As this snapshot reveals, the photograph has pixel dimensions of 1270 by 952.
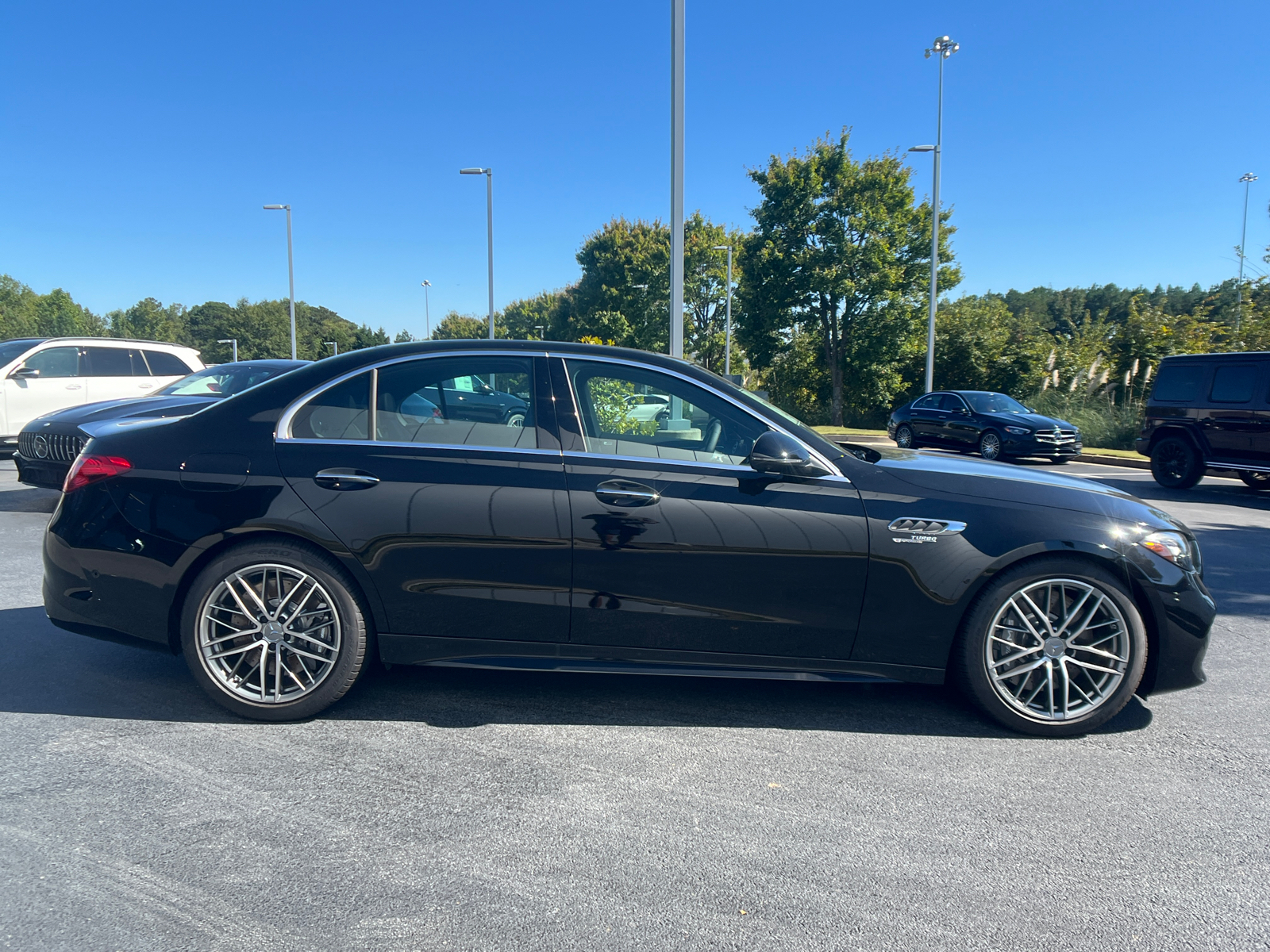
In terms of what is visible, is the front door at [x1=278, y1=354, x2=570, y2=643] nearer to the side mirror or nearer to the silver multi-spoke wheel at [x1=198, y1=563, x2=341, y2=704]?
the silver multi-spoke wheel at [x1=198, y1=563, x2=341, y2=704]

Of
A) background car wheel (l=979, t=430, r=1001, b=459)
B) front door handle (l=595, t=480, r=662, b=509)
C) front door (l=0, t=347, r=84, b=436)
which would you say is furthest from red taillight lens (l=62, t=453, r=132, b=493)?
background car wheel (l=979, t=430, r=1001, b=459)

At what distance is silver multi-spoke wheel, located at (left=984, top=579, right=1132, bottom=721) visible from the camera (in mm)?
3512

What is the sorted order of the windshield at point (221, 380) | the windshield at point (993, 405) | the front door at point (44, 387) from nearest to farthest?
the windshield at point (221, 380)
the front door at point (44, 387)
the windshield at point (993, 405)

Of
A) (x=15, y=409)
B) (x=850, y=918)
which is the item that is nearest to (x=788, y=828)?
(x=850, y=918)

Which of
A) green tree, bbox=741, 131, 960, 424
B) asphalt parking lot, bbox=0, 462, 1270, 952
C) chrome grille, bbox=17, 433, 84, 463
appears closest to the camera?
asphalt parking lot, bbox=0, 462, 1270, 952

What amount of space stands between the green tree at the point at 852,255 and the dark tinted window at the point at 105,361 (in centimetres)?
2529

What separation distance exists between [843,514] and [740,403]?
66 cm

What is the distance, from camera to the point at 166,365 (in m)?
13.8

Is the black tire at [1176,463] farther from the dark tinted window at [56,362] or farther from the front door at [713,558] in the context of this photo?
the dark tinted window at [56,362]

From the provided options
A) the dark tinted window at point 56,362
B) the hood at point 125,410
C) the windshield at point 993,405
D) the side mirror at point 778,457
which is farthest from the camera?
the windshield at point 993,405

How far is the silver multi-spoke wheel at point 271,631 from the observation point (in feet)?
11.6

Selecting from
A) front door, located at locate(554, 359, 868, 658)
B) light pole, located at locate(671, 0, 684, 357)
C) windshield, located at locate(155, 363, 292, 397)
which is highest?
light pole, located at locate(671, 0, 684, 357)

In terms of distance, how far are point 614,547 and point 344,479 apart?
3.87 feet

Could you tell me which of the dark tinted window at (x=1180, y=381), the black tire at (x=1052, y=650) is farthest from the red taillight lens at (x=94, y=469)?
the dark tinted window at (x=1180, y=381)
